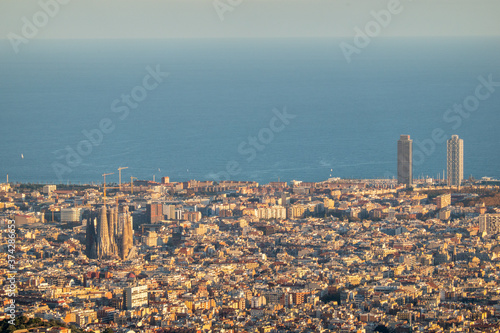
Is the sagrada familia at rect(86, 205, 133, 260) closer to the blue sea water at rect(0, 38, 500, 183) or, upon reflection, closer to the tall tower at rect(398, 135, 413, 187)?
the tall tower at rect(398, 135, 413, 187)

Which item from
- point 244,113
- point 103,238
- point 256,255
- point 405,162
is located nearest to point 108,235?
point 103,238

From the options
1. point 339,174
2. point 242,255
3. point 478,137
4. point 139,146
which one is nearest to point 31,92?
point 139,146

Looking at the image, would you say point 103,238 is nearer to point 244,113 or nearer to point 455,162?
point 455,162

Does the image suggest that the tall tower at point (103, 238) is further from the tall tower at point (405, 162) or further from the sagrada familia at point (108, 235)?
the tall tower at point (405, 162)

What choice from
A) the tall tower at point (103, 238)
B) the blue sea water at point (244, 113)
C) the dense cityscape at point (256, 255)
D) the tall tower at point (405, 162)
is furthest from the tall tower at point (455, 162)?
the tall tower at point (103, 238)

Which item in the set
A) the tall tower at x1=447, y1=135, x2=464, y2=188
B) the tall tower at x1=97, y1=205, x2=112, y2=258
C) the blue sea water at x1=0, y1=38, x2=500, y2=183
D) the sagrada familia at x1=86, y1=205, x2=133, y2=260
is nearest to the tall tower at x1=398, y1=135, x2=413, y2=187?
the tall tower at x1=447, y1=135, x2=464, y2=188

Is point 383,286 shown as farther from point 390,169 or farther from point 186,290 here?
point 390,169
